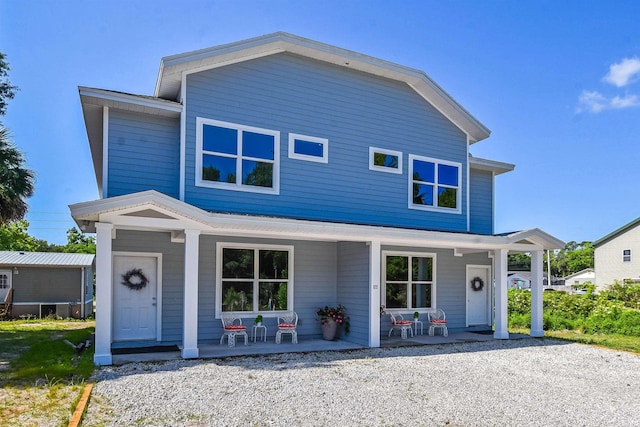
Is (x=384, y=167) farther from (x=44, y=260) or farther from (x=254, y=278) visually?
(x=44, y=260)

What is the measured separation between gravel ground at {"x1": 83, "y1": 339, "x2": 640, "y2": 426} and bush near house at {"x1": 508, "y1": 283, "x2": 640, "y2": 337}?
Answer: 635 centimetres

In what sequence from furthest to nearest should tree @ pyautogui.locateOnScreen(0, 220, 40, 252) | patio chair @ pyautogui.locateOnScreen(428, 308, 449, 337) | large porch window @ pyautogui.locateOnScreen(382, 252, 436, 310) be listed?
tree @ pyautogui.locateOnScreen(0, 220, 40, 252)
large porch window @ pyautogui.locateOnScreen(382, 252, 436, 310)
patio chair @ pyautogui.locateOnScreen(428, 308, 449, 337)

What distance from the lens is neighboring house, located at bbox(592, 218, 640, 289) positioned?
105ft

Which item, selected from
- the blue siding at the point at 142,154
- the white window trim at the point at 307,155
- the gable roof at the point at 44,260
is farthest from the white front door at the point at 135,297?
the gable roof at the point at 44,260

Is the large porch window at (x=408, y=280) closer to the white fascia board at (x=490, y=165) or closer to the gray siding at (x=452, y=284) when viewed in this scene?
the gray siding at (x=452, y=284)

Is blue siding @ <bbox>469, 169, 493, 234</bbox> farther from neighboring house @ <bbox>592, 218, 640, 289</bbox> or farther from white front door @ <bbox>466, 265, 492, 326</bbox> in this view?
neighboring house @ <bbox>592, 218, 640, 289</bbox>

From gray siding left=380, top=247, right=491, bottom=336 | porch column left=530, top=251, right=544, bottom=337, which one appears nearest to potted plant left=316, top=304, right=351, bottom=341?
gray siding left=380, top=247, right=491, bottom=336

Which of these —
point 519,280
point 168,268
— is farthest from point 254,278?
point 519,280

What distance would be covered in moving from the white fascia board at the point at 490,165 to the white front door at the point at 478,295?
120 inches

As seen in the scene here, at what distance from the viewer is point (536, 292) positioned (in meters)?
13.0

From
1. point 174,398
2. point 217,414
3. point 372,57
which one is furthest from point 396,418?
point 372,57

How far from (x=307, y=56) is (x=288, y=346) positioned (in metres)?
7.04

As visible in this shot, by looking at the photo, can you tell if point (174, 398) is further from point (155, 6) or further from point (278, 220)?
point (155, 6)

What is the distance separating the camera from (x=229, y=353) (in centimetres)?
950
